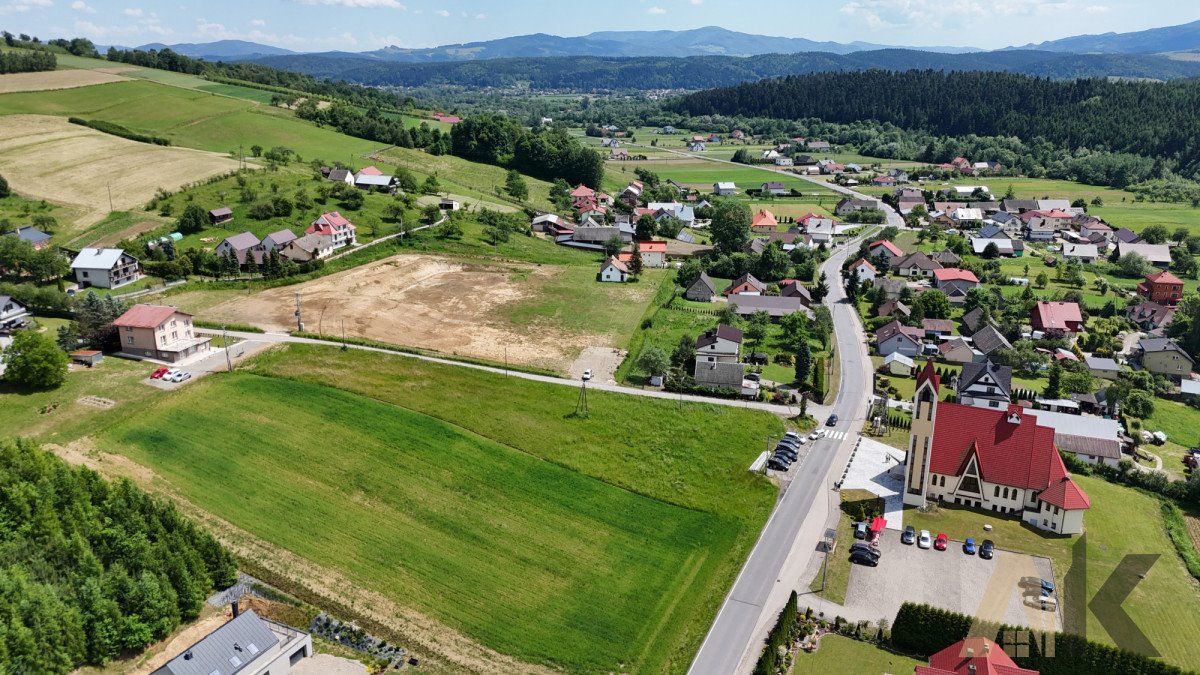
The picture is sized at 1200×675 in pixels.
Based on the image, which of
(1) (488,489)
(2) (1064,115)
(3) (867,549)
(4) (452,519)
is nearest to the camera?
(3) (867,549)

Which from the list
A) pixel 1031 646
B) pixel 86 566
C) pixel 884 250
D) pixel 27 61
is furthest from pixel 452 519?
pixel 27 61

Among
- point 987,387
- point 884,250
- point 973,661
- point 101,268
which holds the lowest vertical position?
point 987,387

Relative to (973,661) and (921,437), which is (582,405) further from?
(973,661)

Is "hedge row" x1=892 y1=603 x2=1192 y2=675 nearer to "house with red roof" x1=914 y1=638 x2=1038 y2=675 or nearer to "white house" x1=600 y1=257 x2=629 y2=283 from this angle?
"house with red roof" x1=914 y1=638 x2=1038 y2=675

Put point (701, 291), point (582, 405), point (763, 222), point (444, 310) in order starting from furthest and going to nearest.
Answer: point (763, 222) → point (701, 291) → point (444, 310) → point (582, 405)

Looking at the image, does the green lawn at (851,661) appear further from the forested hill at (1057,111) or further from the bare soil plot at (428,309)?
the forested hill at (1057,111)

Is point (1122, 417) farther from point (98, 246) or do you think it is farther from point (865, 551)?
point (98, 246)

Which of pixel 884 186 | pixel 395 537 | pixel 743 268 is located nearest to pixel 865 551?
pixel 395 537
